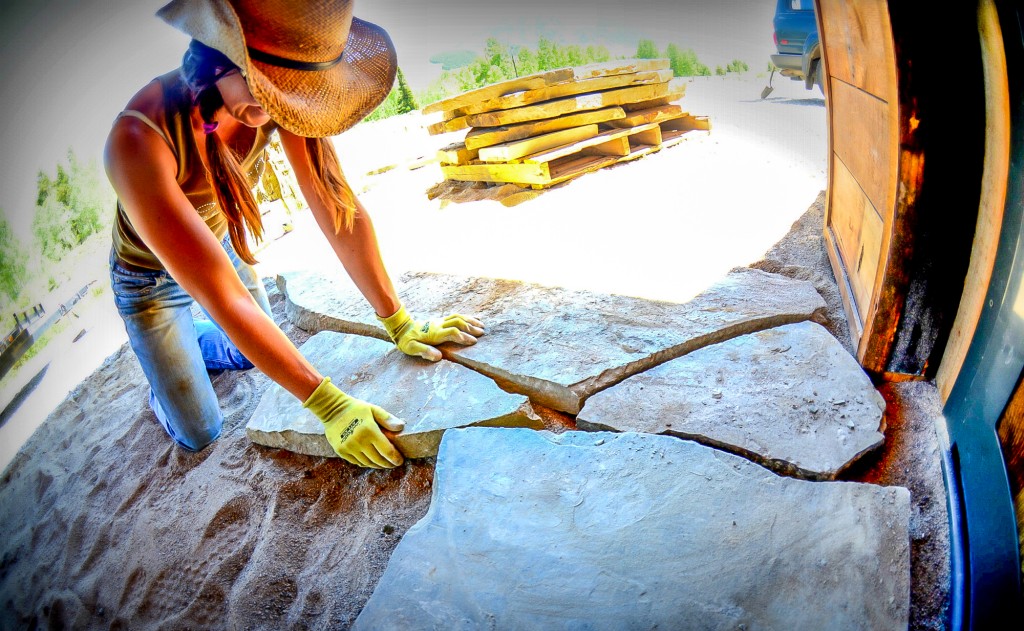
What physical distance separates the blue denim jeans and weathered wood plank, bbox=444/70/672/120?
309 centimetres

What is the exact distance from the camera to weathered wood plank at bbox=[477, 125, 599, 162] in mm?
4305

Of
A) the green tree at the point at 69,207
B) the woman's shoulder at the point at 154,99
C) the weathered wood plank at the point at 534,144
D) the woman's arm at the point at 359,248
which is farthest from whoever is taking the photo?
the weathered wood plank at the point at 534,144

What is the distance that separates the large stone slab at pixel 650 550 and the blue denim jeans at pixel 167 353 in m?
1.34

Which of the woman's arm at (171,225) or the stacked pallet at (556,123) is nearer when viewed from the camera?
the woman's arm at (171,225)

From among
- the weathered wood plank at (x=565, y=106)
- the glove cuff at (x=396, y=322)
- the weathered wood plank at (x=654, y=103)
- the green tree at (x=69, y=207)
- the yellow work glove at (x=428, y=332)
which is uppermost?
the green tree at (x=69, y=207)

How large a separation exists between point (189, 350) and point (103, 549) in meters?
0.81

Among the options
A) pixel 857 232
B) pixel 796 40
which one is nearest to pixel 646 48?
pixel 796 40

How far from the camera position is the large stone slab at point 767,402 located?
4.69 feet

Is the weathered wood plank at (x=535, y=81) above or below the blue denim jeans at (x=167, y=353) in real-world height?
above

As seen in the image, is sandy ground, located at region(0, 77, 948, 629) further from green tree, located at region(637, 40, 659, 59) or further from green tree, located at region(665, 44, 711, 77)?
green tree, located at region(665, 44, 711, 77)

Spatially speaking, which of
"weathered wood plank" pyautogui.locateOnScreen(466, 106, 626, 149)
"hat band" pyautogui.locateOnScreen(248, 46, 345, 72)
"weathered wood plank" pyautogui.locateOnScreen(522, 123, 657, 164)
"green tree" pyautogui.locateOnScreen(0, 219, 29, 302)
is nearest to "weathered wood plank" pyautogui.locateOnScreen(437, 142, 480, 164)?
"weathered wood plank" pyautogui.locateOnScreen(466, 106, 626, 149)

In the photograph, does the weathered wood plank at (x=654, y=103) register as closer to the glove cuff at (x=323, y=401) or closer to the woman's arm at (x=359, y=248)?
the woman's arm at (x=359, y=248)

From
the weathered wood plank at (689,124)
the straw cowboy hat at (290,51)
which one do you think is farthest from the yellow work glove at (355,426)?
the weathered wood plank at (689,124)

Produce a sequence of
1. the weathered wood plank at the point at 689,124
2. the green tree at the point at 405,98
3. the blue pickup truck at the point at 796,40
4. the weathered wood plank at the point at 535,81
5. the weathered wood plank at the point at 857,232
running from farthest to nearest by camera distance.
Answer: the green tree at the point at 405,98 → the blue pickup truck at the point at 796,40 → the weathered wood plank at the point at 689,124 → the weathered wood plank at the point at 535,81 → the weathered wood plank at the point at 857,232
